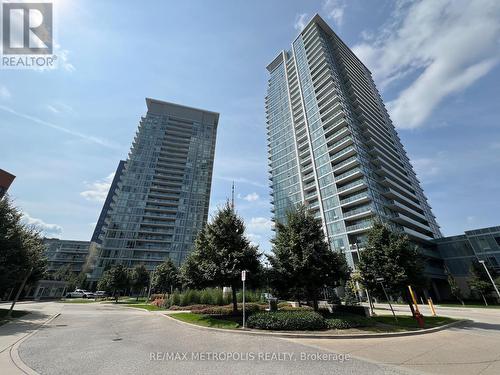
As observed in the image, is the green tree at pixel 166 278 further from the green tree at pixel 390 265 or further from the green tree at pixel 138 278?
the green tree at pixel 390 265

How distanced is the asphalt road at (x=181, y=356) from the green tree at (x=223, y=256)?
4732 millimetres

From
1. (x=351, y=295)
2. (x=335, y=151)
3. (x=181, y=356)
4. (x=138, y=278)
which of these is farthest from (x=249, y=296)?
(x=335, y=151)

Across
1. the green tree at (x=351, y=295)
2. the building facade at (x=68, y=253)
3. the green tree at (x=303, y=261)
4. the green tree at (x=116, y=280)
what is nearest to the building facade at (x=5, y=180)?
the green tree at (x=116, y=280)

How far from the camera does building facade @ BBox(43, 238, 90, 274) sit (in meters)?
95.1

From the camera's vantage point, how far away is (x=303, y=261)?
47.3ft

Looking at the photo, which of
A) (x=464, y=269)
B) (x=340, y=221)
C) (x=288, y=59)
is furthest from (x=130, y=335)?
(x=288, y=59)

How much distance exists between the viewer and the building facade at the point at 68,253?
9514cm

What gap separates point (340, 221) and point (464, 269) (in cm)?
3074

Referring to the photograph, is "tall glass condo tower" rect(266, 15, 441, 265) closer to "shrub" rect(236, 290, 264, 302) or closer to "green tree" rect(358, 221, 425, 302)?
"shrub" rect(236, 290, 264, 302)

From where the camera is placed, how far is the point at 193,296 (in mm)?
25906

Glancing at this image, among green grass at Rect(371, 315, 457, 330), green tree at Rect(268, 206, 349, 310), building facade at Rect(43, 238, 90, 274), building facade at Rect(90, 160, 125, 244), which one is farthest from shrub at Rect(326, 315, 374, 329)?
building facade at Rect(90, 160, 125, 244)

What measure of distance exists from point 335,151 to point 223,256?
54.5m

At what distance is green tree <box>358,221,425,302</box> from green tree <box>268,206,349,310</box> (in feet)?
12.2

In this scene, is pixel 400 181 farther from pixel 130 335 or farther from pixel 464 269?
pixel 130 335
